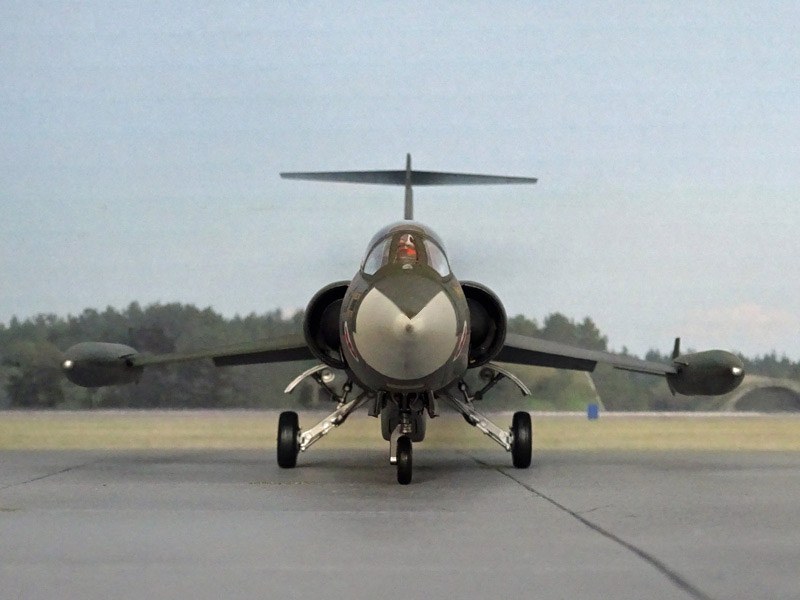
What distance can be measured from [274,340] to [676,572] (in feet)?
27.9

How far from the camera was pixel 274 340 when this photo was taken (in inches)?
494

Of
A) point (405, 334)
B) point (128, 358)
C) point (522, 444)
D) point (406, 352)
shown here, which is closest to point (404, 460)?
point (406, 352)

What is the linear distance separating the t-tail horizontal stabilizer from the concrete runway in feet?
15.4

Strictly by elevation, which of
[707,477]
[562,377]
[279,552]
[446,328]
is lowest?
[562,377]

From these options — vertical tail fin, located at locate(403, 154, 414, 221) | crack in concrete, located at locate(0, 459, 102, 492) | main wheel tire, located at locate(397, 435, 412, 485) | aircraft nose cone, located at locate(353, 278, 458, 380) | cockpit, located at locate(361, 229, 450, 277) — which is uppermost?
vertical tail fin, located at locate(403, 154, 414, 221)

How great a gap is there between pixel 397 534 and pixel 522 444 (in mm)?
5446

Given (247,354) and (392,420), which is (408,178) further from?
(392,420)

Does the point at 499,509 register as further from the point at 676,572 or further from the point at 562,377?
the point at 562,377

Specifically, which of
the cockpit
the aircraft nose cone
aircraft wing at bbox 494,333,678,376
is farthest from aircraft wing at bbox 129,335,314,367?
the aircraft nose cone

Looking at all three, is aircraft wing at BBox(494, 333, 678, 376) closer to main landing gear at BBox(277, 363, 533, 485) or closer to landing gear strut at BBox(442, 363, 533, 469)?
main landing gear at BBox(277, 363, 533, 485)

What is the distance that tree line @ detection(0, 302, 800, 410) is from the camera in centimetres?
2616

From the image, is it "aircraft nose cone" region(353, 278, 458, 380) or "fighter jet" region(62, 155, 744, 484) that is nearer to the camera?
"aircraft nose cone" region(353, 278, 458, 380)

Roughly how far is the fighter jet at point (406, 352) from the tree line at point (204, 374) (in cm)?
1124

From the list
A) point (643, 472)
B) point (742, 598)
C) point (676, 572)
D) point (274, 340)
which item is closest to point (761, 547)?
point (676, 572)
